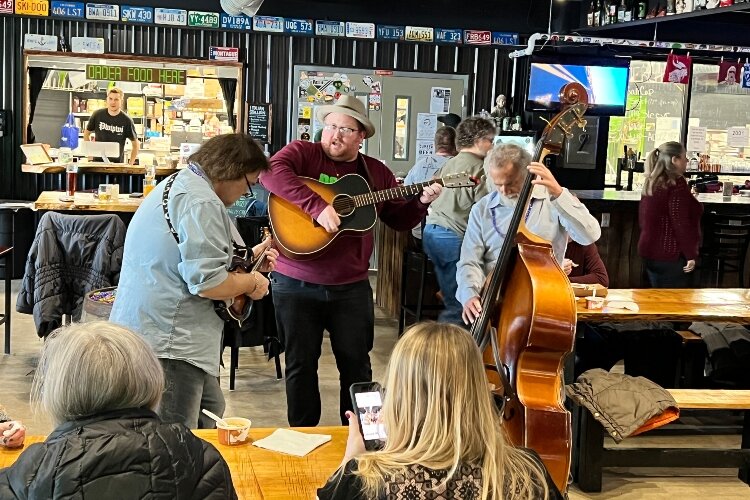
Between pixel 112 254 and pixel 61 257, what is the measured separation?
0.31m

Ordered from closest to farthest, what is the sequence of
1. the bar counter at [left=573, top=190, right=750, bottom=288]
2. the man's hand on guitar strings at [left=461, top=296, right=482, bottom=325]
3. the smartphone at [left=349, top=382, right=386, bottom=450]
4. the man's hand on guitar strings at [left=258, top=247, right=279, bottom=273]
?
the smartphone at [left=349, top=382, right=386, bottom=450] → the man's hand on guitar strings at [left=258, top=247, right=279, bottom=273] → the man's hand on guitar strings at [left=461, top=296, right=482, bottom=325] → the bar counter at [left=573, top=190, right=750, bottom=288]

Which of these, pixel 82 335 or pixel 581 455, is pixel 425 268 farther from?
pixel 82 335

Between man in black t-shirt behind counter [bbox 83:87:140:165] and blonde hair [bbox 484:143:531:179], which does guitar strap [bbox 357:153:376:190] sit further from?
man in black t-shirt behind counter [bbox 83:87:140:165]

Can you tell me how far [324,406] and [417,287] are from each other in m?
2.18

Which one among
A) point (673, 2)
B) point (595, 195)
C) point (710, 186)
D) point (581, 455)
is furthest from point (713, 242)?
point (581, 455)

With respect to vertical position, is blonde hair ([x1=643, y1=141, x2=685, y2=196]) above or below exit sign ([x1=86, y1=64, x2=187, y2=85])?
below

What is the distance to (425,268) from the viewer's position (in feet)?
23.7

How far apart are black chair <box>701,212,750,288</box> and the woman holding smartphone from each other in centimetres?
720

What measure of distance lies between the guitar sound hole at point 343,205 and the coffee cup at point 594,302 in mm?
1377

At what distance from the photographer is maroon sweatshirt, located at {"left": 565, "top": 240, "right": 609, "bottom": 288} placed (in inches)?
225

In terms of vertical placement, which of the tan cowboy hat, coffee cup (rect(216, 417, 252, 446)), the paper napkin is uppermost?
the tan cowboy hat

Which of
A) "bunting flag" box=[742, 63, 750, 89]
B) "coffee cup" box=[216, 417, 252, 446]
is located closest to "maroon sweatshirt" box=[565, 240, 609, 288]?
"coffee cup" box=[216, 417, 252, 446]

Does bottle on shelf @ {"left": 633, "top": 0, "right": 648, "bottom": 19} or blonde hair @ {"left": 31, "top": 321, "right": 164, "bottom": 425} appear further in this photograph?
bottle on shelf @ {"left": 633, "top": 0, "right": 648, "bottom": 19}

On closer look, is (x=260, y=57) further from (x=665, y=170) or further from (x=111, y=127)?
(x=665, y=170)
